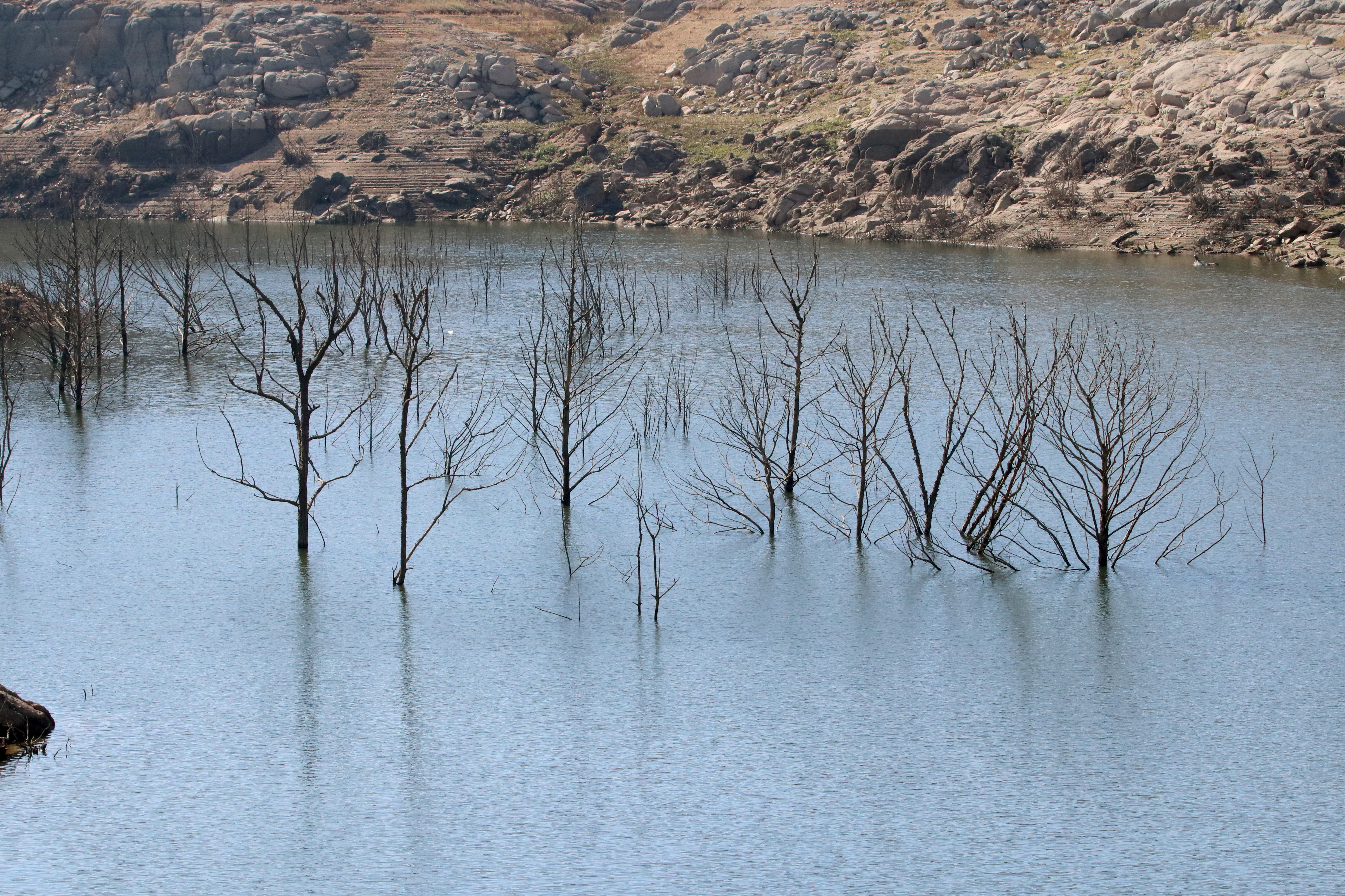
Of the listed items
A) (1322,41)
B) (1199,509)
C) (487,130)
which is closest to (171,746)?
(1199,509)

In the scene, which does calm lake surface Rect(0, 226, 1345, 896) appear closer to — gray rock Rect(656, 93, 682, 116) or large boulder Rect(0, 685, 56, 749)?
large boulder Rect(0, 685, 56, 749)

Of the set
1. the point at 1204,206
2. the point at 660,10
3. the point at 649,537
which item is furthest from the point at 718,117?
the point at 649,537

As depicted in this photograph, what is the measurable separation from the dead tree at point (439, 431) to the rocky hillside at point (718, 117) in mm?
19010

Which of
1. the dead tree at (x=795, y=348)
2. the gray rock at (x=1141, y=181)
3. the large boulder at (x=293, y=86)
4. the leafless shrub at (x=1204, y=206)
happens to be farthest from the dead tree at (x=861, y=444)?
the large boulder at (x=293, y=86)

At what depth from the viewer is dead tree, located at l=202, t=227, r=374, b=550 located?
891 centimetres

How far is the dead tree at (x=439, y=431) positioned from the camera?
29.0 ft

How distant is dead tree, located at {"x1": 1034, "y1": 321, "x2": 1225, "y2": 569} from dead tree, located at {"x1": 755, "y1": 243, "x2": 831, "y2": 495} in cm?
199

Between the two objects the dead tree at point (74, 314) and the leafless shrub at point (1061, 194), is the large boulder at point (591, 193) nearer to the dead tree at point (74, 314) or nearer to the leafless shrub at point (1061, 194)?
the leafless shrub at point (1061, 194)

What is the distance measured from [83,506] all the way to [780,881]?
7.50 meters

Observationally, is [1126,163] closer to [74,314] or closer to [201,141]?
[74,314]

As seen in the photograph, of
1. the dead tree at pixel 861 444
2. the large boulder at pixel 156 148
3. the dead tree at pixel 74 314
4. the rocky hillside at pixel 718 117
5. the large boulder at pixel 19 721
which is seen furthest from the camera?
the large boulder at pixel 156 148

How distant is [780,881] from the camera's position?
17.7ft

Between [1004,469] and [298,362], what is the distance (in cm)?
550

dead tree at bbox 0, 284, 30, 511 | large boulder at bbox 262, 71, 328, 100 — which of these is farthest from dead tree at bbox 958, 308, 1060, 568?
large boulder at bbox 262, 71, 328, 100
